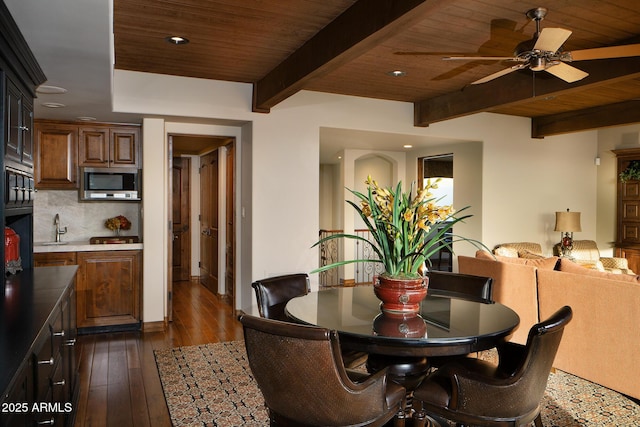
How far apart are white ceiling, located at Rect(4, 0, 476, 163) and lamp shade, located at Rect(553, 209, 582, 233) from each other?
576cm

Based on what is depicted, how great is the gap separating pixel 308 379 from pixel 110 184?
404 cm

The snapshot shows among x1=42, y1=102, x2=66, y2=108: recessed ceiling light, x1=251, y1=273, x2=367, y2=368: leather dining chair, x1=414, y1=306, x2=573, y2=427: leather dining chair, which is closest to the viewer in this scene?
x1=414, y1=306, x2=573, y2=427: leather dining chair

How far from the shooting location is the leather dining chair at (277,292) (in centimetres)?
304

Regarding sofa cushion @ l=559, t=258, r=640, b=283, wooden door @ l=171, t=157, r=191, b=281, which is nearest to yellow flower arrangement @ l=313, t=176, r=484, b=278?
sofa cushion @ l=559, t=258, r=640, b=283

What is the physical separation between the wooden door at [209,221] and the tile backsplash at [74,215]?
4.57 feet

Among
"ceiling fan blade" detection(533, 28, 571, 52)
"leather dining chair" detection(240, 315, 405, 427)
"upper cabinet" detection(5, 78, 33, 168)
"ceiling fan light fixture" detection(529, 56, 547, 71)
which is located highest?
"ceiling fan blade" detection(533, 28, 571, 52)

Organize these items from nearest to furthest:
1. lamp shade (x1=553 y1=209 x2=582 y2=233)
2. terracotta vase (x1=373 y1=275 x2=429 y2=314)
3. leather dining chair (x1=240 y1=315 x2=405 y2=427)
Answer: leather dining chair (x1=240 y1=315 x2=405 y2=427)
terracotta vase (x1=373 y1=275 x2=429 y2=314)
lamp shade (x1=553 y1=209 x2=582 y2=233)

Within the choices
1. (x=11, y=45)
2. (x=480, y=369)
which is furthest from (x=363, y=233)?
(x=11, y=45)

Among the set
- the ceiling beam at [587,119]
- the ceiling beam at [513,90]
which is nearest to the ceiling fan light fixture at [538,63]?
the ceiling beam at [513,90]

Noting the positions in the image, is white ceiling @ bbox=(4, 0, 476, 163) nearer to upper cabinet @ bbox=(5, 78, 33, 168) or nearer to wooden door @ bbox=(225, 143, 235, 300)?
upper cabinet @ bbox=(5, 78, 33, 168)

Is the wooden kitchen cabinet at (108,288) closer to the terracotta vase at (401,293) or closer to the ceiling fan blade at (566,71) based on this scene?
the terracotta vase at (401,293)

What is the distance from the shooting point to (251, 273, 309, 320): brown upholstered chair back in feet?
10.00

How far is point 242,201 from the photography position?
5496mm

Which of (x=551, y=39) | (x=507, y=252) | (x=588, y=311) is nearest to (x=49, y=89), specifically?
(x=551, y=39)
